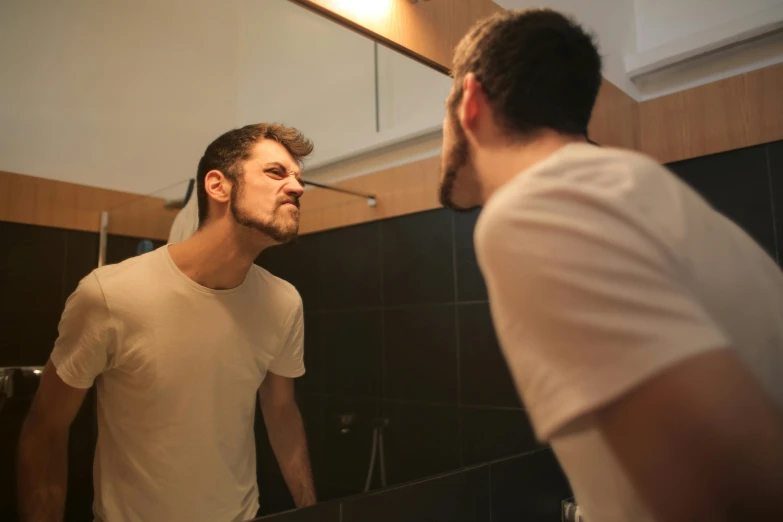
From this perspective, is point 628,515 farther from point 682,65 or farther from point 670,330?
point 682,65

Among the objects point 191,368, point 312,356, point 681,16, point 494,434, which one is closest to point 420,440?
point 494,434

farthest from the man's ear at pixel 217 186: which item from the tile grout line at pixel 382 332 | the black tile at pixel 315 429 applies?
the tile grout line at pixel 382 332

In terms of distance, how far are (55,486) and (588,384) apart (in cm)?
78

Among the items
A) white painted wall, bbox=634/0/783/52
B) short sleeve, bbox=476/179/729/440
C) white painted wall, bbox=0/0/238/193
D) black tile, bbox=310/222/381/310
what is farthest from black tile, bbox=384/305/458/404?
white painted wall, bbox=634/0/783/52

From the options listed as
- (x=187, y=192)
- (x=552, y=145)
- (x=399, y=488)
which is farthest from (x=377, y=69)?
(x=399, y=488)

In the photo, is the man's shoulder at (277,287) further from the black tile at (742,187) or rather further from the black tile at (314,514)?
the black tile at (742,187)

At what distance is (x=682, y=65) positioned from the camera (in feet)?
4.88

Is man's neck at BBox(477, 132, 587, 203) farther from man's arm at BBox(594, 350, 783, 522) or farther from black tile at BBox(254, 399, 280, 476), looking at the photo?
black tile at BBox(254, 399, 280, 476)

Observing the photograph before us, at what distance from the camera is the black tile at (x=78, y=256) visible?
80 cm

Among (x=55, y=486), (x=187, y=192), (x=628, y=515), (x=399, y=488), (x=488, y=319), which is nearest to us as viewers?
(x=628, y=515)

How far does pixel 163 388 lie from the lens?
2.68ft

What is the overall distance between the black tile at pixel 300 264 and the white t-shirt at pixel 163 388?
0.12 m

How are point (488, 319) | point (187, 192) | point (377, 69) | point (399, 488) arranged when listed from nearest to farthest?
1. point (187, 192)
2. point (399, 488)
3. point (377, 69)
4. point (488, 319)

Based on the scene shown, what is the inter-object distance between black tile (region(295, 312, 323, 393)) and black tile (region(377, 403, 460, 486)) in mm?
292
